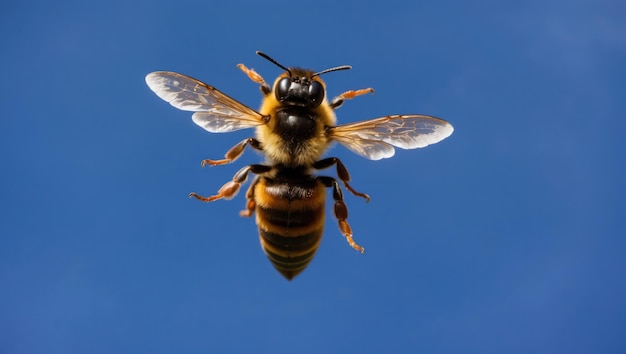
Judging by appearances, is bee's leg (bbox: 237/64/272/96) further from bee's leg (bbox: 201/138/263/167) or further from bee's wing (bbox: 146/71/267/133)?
bee's leg (bbox: 201/138/263/167)

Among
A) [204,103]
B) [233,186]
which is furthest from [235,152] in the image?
[204,103]

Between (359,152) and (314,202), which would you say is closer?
(314,202)

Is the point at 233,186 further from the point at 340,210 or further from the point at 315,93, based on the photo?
the point at 315,93

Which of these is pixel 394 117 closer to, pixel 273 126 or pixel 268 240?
pixel 273 126

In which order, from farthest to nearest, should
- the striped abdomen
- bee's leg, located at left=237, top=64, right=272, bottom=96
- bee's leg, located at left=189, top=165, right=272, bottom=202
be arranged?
bee's leg, located at left=237, top=64, right=272, bottom=96 → bee's leg, located at left=189, top=165, right=272, bottom=202 → the striped abdomen

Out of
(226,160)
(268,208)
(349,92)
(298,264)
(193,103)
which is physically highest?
(349,92)

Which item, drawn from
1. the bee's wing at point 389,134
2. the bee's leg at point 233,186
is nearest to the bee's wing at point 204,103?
the bee's leg at point 233,186

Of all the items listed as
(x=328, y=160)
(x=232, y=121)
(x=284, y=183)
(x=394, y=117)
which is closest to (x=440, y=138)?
(x=394, y=117)

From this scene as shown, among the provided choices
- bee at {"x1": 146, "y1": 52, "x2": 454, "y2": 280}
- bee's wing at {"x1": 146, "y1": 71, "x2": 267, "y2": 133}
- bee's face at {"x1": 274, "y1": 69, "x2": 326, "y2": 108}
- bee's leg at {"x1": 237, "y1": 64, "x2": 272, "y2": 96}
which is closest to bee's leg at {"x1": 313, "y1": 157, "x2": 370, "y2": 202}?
bee at {"x1": 146, "y1": 52, "x2": 454, "y2": 280}
